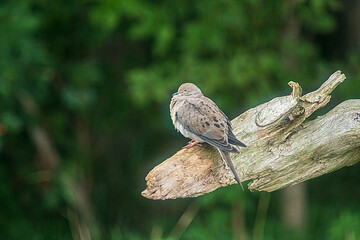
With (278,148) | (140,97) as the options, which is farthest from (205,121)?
(140,97)

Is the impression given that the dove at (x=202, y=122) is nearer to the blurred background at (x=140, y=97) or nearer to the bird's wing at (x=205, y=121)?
the bird's wing at (x=205, y=121)

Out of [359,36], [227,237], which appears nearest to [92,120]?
[227,237]

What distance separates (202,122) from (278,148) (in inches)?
16.5

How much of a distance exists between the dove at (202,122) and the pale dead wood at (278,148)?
12 cm

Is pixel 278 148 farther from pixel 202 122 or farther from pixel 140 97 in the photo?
pixel 140 97

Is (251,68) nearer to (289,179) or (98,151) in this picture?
(289,179)

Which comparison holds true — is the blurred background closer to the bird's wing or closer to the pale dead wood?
the pale dead wood

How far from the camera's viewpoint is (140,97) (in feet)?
16.5

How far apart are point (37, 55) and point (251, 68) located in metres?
1.89

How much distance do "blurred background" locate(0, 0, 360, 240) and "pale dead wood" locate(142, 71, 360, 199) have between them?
4.73 feet

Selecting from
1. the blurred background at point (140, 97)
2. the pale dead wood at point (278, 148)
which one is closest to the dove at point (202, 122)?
the pale dead wood at point (278, 148)

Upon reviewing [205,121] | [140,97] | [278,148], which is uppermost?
[140,97]

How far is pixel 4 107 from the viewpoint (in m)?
5.05

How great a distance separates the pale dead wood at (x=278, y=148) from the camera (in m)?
2.77
